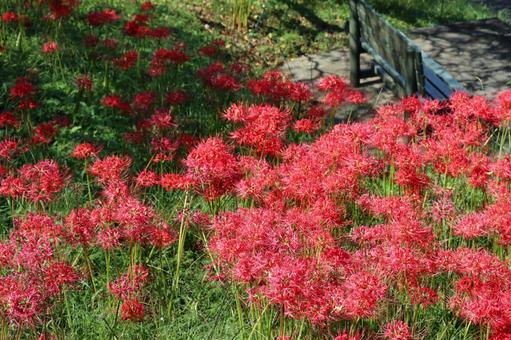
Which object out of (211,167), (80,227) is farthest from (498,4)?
(80,227)

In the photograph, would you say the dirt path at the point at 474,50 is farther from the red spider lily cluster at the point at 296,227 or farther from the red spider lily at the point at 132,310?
the red spider lily at the point at 132,310

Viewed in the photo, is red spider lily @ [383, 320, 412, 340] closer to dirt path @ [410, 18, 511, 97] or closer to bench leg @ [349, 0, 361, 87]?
bench leg @ [349, 0, 361, 87]

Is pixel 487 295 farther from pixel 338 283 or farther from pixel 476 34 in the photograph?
pixel 476 34

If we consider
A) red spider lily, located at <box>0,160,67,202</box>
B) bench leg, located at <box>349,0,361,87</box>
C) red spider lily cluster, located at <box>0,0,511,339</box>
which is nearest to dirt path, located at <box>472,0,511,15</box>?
bench leg, located at <box>349,0,361,87</box>

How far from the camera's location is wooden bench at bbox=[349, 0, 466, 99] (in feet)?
20.1

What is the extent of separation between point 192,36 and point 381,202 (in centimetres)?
569

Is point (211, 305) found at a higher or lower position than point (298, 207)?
lower

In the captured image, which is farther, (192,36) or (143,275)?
(192,36)

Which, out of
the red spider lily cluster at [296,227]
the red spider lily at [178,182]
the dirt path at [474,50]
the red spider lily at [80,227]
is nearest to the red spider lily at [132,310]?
the red spider lily cluster at [296,227]

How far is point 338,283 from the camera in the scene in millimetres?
3365

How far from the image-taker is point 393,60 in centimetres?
679

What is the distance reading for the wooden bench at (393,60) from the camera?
6.14 metres

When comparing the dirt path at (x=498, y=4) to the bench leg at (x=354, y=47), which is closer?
the bench leg at (x=354, y=47)

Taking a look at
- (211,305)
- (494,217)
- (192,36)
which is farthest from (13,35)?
(494,217)
